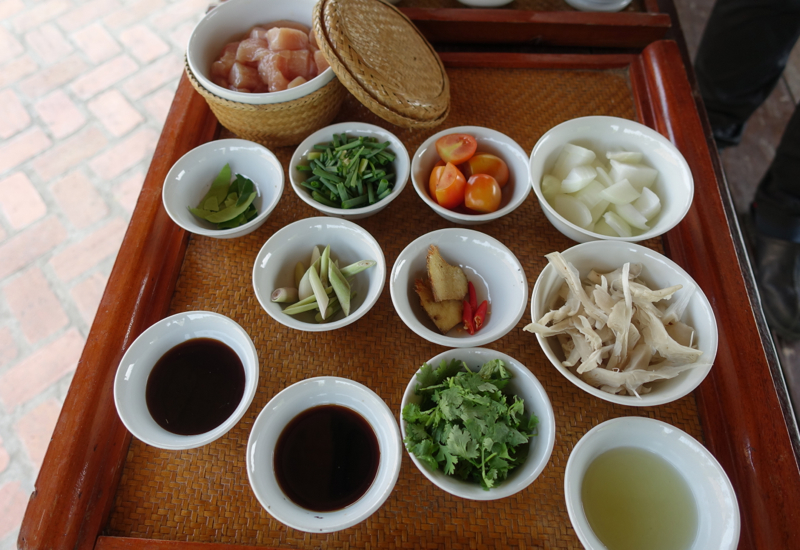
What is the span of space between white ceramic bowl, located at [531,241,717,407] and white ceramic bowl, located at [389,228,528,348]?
0.23 feet

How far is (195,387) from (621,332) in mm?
1084

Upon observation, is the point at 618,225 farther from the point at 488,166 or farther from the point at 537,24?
the point at 537,24

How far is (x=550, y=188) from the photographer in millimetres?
1424

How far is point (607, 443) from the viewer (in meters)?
1.11

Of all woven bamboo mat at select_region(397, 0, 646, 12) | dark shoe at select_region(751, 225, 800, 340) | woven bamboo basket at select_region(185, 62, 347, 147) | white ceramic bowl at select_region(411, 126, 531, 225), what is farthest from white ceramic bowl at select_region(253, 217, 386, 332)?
dark shoe at select_region(751, 225, 800, 340)

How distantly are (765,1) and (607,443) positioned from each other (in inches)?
85.9

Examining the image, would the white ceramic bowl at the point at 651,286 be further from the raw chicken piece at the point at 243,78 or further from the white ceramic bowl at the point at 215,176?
the raw chicken piece at the point at 243,78

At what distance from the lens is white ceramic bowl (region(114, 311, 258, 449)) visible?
1098mm

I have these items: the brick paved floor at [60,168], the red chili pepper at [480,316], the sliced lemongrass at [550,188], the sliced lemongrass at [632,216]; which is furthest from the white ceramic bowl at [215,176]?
the brick paved floor at [60,168]

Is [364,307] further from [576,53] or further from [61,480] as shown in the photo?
[576,53]

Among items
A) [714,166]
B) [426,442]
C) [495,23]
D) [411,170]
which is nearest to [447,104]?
[411,170]

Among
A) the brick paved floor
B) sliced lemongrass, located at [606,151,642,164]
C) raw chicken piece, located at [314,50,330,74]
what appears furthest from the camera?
the brick paved floor

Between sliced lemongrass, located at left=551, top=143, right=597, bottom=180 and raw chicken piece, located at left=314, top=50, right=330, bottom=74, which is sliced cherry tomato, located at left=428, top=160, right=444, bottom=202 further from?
raw chicken piece, located at left=314, top=50, right=330, bottom=74

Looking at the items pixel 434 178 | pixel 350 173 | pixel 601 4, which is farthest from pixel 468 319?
pixel 601 4
